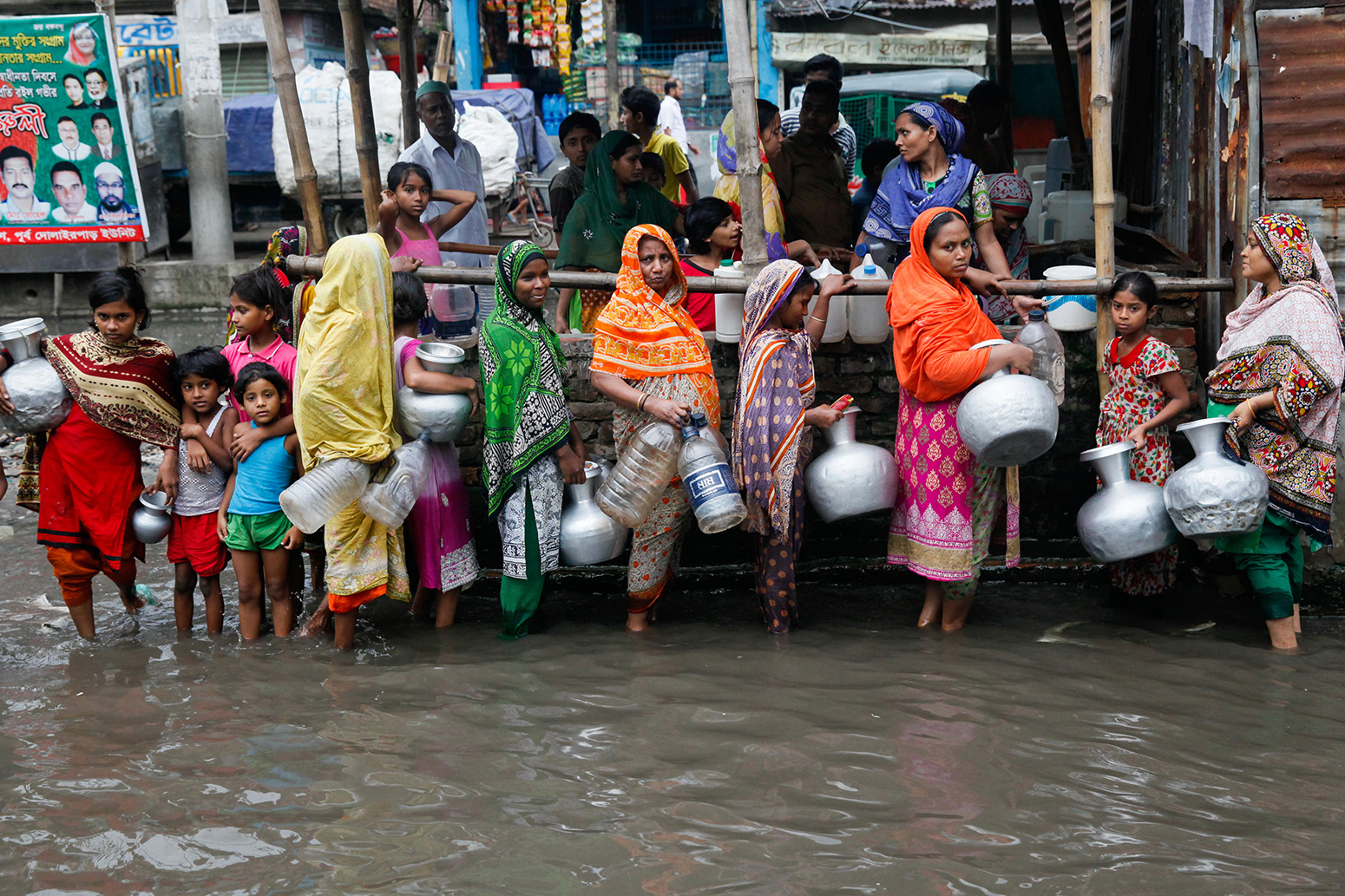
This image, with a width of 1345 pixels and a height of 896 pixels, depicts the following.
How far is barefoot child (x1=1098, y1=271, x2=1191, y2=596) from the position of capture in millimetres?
4453

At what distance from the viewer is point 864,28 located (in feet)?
59.4

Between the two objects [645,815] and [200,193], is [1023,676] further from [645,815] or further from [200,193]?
[200,193]

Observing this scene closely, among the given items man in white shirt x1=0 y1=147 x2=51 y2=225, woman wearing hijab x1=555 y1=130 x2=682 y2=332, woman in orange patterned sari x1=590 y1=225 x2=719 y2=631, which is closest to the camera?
woman in orange patterned sari x1=590 y1=225 x2=719 y2=631

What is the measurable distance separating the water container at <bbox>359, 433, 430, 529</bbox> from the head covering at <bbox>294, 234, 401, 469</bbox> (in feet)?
0.26

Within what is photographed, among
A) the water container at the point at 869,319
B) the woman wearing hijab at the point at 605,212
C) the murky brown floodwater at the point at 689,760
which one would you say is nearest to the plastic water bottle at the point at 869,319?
the water container at the point at 869,319

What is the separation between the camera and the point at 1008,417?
4074 mm

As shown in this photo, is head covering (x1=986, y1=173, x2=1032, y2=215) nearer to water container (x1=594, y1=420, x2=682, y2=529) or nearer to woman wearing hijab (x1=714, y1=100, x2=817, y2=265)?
woman wearing hijab (x1=714, y1=100, x2=817, y2=265)

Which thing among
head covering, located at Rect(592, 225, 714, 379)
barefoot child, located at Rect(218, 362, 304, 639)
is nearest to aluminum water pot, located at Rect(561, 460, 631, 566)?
head covering, located at Rect(592, 225, 714, 379)

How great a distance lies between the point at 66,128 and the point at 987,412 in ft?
28.5

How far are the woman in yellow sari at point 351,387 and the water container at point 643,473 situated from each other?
0.94 m

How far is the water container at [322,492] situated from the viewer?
14.4 ft

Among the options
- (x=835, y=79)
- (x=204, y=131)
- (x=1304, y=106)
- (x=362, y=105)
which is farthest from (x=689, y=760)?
(x=204, y=131)

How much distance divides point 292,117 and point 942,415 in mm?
3487

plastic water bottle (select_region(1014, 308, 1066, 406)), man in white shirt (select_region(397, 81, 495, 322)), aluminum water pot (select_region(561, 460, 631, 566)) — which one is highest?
man in white shirt (select_region(397, 81, 495, 322))
